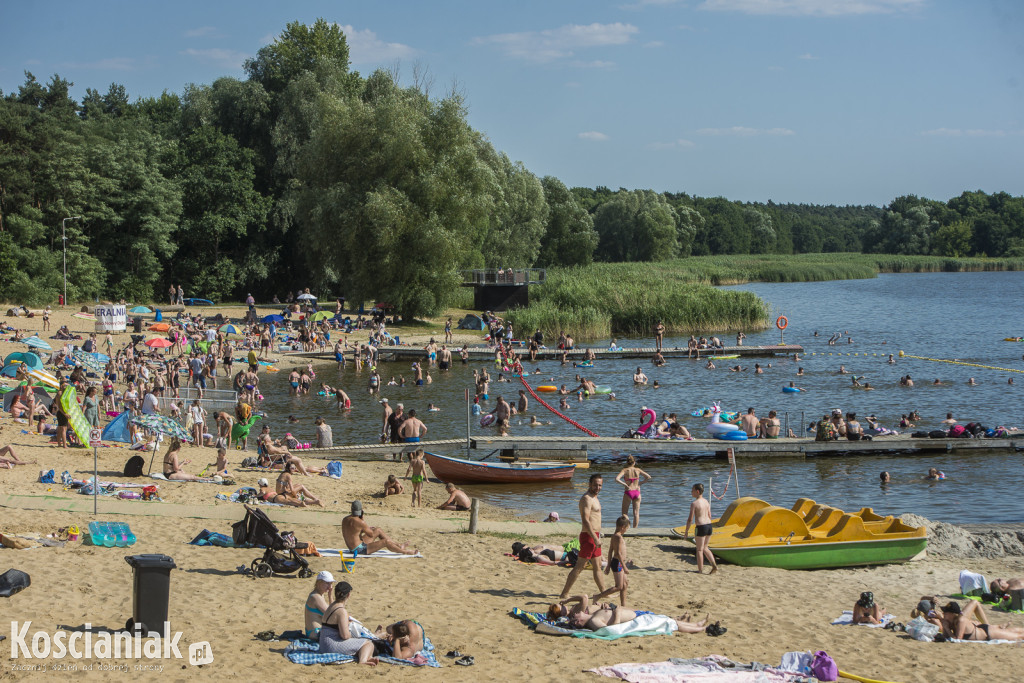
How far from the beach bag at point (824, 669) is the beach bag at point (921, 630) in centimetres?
195

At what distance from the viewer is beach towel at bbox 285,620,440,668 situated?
28.8 ft

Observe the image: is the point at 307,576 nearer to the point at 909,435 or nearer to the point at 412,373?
the point at 909,435

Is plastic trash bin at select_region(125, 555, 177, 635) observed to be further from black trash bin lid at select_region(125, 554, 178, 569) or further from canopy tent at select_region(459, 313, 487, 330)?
canopy tent at select_region(459, 313, 487, 330)

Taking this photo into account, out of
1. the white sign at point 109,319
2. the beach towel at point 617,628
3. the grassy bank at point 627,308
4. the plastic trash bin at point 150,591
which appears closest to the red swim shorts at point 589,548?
the beach towel at point 617,628

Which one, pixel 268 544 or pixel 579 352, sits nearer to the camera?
pixel 268 544

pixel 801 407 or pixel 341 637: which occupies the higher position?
pixel 801 407

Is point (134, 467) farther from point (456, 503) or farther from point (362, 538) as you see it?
point (362, 538)

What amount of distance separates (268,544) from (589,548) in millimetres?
4304

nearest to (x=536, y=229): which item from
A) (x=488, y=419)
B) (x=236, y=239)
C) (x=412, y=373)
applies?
(x=236, y=239)

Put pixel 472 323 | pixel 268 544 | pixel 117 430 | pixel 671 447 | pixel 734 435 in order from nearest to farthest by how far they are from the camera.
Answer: pixel 268 544 < pixel 117 430 < pixel 671 447 < pixel 734 435 < pixel 472 323

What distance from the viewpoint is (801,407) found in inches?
1161

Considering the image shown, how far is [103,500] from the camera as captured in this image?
14266 millimetres

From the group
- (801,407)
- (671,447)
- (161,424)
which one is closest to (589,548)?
(161,424)

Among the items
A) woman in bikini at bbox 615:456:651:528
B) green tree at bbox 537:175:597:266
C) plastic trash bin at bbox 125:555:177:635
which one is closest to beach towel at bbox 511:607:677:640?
plastic trash bin at bbox 125:555:177:635
